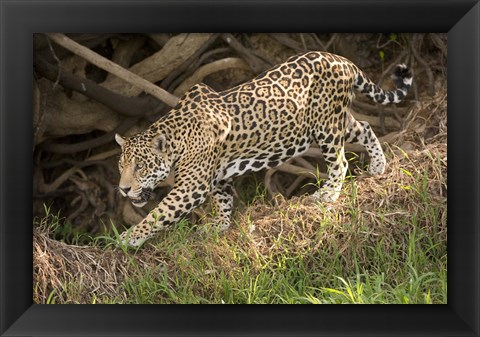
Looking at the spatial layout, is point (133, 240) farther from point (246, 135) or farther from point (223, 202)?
point (246, 135)

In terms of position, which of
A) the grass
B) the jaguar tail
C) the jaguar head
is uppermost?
the jaguar tail

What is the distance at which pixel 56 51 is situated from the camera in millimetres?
4281

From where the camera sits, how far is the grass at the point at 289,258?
4.02 m

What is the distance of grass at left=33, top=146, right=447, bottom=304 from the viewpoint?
13.2 feet

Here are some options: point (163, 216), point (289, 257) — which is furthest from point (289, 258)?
point (163, 216)

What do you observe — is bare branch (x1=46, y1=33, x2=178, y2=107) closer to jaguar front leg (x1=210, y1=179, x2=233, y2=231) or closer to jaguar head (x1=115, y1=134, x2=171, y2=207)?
jaguar head (x1=115, y1=134, x2=171, y2=207)

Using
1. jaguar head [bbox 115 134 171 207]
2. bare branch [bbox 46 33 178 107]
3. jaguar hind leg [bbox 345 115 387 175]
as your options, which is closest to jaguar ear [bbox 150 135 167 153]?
jaguar head [bbox 115 134 171 207]

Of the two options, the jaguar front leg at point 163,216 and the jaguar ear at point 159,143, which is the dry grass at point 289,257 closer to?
the jaguar front leg at point 163,216

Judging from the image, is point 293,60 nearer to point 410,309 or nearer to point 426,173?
point 426,173
